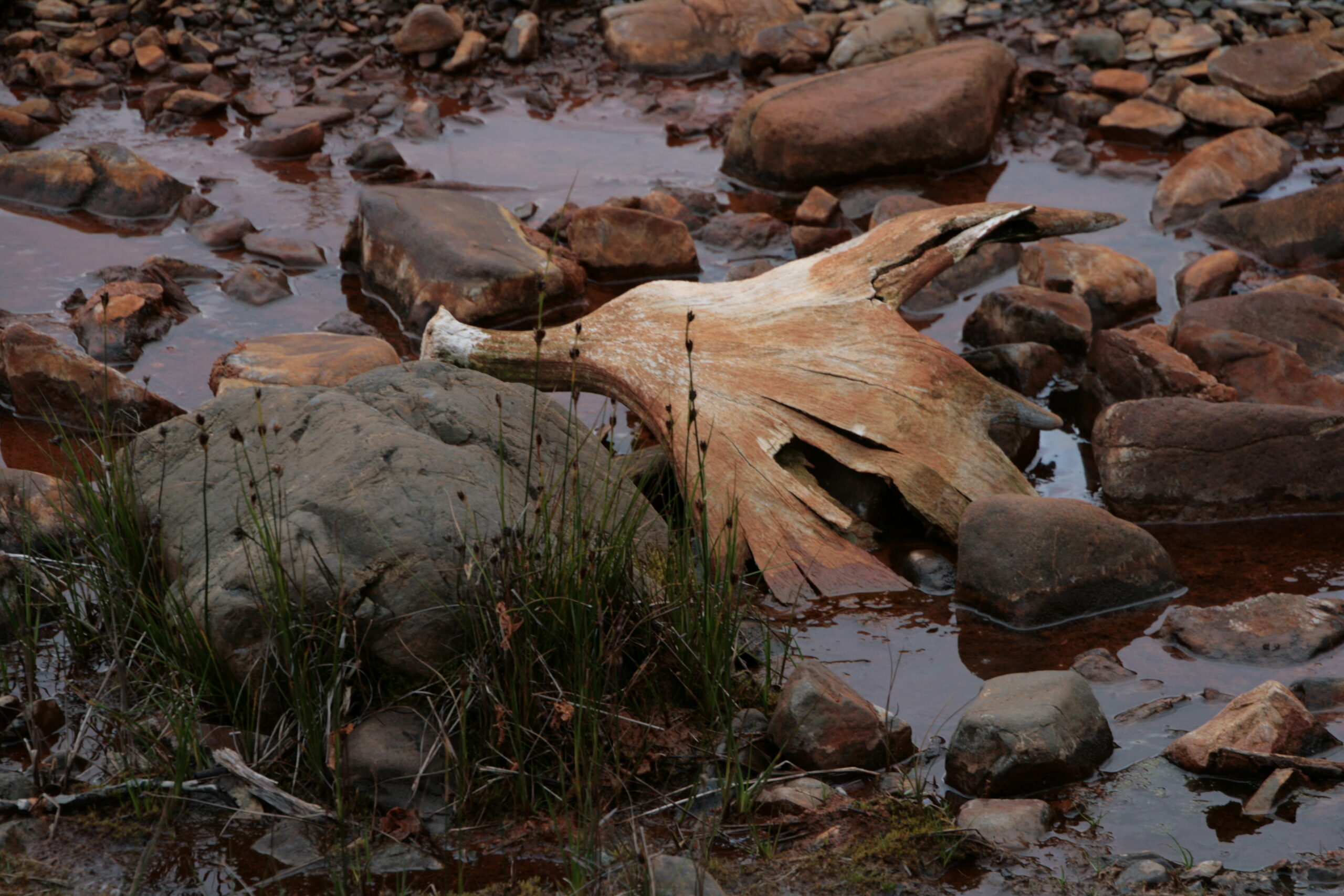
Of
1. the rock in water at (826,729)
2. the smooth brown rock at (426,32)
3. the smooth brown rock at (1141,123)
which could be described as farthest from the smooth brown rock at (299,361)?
the smooth brown rock at (1141,123)

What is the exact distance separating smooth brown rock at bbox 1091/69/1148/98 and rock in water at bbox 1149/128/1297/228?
1.04 m

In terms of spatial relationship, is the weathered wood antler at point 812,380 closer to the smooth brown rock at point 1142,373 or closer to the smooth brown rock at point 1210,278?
the smooth brown rock at point 1142,373

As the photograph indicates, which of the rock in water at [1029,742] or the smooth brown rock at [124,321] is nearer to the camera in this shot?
the rock in water at [1029,742]

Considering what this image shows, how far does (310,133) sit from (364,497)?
5.05 metres

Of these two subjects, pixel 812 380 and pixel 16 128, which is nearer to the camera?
pixel 812 380

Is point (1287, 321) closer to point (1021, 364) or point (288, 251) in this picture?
point (1021, 364)

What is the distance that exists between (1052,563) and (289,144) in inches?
218

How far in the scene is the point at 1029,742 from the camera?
265cm

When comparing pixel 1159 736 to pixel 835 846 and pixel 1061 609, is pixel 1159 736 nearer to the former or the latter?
pixel 1061 609

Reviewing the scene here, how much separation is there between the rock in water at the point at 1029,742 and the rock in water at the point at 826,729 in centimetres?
17

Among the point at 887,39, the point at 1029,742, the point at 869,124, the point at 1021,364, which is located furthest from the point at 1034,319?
the point at 887,39

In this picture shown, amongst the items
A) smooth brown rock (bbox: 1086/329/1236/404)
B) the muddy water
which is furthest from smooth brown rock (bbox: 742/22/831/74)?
smooth brown rock (bbox: 1086/329/1236/404)

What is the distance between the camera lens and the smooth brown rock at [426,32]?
8461 millimetres

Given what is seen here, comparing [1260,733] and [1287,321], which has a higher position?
[1260,733]
